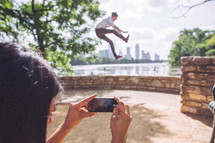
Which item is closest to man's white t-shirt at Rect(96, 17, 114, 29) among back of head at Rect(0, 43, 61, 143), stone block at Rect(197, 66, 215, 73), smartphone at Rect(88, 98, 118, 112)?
smartphone at Rect(88, 98, 118, 112)

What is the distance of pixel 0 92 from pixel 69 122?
1.80ft

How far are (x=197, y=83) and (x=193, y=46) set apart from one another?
4186cm

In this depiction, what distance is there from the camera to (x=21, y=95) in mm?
445

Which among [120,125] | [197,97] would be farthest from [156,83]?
[120,125]

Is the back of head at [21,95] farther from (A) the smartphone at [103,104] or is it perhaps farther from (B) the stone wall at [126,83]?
(B) the stone wall at [126,83]

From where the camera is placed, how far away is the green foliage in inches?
1348

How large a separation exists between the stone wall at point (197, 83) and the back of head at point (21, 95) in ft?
13.0

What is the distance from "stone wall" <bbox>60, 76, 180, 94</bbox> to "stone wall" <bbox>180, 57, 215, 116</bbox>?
291 cm

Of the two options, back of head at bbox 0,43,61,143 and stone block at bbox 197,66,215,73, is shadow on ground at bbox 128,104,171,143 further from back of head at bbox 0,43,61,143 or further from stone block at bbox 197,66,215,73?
back of head at bbox 0,43,61,143

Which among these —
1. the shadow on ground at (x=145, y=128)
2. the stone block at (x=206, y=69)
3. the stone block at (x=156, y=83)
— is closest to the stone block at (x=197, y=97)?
the stone block at (x=206, y=69)

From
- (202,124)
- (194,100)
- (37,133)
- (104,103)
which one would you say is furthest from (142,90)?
(37,133)

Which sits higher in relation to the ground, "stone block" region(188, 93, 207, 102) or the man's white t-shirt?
the man's white t-shirt

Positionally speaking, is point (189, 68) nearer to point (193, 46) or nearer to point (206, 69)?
point (206, 69)

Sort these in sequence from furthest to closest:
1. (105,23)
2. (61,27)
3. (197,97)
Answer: (61,27) < (197,97) < (105,23)
